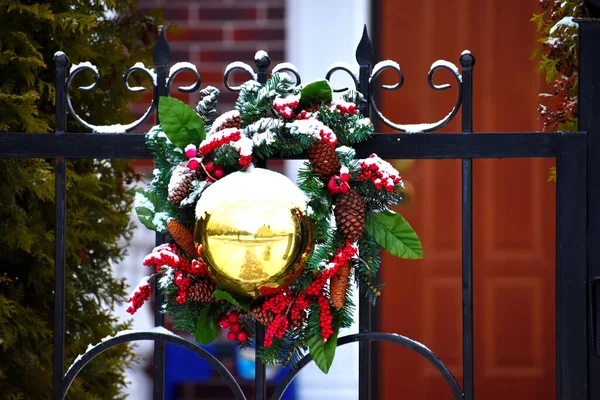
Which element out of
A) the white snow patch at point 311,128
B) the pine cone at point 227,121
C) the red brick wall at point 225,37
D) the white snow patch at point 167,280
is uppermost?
the red brick wall at point 225,37

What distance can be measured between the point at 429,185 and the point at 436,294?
0.49 metres

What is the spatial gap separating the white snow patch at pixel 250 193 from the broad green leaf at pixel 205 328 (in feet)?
0.66

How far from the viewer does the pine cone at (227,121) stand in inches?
59.9

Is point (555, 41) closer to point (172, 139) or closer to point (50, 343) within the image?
point (172, 139)

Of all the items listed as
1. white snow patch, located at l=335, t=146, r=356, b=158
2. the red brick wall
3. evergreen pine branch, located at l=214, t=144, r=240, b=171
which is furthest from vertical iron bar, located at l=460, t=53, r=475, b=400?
the red brick wall

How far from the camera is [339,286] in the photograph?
Result: 58.1 inches

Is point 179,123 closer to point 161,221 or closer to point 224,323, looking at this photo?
point 161,221

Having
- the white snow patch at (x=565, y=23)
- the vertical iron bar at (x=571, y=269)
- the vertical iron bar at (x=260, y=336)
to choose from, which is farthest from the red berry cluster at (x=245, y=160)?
the white snow patch at (x=565, y=23)

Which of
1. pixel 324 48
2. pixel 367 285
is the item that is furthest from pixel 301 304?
pixel 324 48

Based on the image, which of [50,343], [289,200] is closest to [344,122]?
[289,200]

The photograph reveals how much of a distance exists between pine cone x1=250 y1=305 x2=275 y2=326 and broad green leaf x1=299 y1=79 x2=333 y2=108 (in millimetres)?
388

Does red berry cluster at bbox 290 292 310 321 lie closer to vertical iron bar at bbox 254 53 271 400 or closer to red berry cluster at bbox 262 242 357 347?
red berry cluster at bbox 262 242 357 347

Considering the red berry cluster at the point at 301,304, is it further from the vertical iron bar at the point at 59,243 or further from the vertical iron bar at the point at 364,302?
the vertical iron bar at the point at 59,243

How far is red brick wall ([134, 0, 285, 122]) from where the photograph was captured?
11.7 feet
